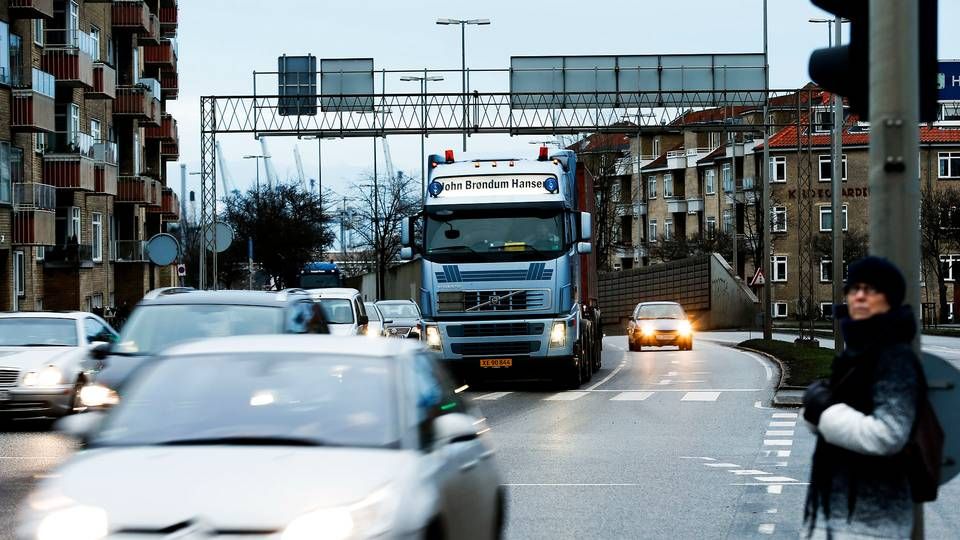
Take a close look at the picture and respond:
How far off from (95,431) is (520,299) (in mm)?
19828

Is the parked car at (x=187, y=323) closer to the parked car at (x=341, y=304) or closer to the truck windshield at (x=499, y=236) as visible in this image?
the truck windshield at (x=499, y=236)

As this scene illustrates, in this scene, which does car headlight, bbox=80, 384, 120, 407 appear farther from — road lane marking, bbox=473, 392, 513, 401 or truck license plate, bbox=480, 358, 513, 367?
truck license plate, bbox=480, 358, 513, 367

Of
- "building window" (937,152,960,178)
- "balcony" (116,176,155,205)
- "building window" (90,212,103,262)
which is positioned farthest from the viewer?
"building window" (937,152,960,178)

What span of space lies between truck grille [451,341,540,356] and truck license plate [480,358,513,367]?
0.32 feet

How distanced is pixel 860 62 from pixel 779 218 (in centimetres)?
9941

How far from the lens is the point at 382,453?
7.13 metres

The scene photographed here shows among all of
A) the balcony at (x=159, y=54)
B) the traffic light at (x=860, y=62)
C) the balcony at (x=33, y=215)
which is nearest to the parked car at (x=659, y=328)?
the balcony at (x=33, y=215)

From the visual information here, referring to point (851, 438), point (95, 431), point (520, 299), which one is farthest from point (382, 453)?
point (520, 299)

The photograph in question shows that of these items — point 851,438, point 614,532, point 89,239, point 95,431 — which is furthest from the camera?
point 89,239

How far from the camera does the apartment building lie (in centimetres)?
4881

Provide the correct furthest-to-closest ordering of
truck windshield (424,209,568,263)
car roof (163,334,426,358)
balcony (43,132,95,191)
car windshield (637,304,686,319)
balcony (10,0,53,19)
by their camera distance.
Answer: balcony (43,132,95,191)
car windshield (637,304,686,319)
balcony (10,0,53,19)
truck windshield (424,209,568,263)
car roof (163,334,426,358)

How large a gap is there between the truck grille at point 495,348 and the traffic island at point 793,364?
3988mm

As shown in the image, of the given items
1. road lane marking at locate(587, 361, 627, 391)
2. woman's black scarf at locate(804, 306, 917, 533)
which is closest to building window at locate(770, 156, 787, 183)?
road lane marking at locate(587, 361, 627, 391)

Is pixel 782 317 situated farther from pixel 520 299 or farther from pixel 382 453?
pixel 382 453
